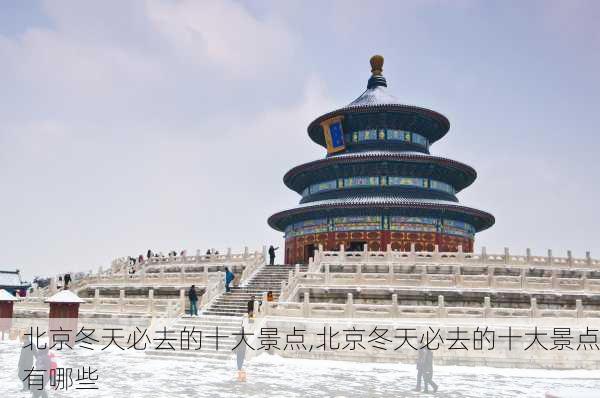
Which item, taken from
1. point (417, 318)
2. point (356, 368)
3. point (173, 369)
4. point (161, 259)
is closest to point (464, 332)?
point (417, 318)

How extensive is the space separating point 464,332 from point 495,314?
6.38 feet

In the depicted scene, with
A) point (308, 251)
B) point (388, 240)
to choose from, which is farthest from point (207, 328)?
point (308, 251)

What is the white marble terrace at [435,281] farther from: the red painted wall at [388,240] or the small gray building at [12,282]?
the small gray building at [12,282]

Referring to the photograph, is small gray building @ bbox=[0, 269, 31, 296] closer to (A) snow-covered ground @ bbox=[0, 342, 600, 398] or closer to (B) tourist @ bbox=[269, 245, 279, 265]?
(B) tourist @ bbox=[269, 245, 279, 265]

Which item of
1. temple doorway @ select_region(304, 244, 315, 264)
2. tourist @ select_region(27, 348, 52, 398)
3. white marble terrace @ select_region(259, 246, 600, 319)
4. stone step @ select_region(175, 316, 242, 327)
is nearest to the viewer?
Result: tourist @ select_region(27, 348, 52, 398)

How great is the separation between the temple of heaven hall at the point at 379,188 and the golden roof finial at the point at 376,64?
11.5 feet

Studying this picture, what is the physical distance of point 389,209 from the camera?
41594 millimetres

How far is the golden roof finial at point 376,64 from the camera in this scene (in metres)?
53.0

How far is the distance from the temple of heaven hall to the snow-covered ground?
875 inches

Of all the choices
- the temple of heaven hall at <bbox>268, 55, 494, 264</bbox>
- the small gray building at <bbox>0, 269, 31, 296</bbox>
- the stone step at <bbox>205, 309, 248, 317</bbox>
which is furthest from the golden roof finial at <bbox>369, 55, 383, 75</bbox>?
the small gray building at <bbox>0, 269, 31, 296</bbox>

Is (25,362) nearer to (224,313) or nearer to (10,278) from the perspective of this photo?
(224,313)

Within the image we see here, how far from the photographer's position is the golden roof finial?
52969 mm

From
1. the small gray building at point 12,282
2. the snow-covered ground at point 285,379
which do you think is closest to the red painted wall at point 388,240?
the snow-covered ground at point 285,379

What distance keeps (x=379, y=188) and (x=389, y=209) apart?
7.95 ft
